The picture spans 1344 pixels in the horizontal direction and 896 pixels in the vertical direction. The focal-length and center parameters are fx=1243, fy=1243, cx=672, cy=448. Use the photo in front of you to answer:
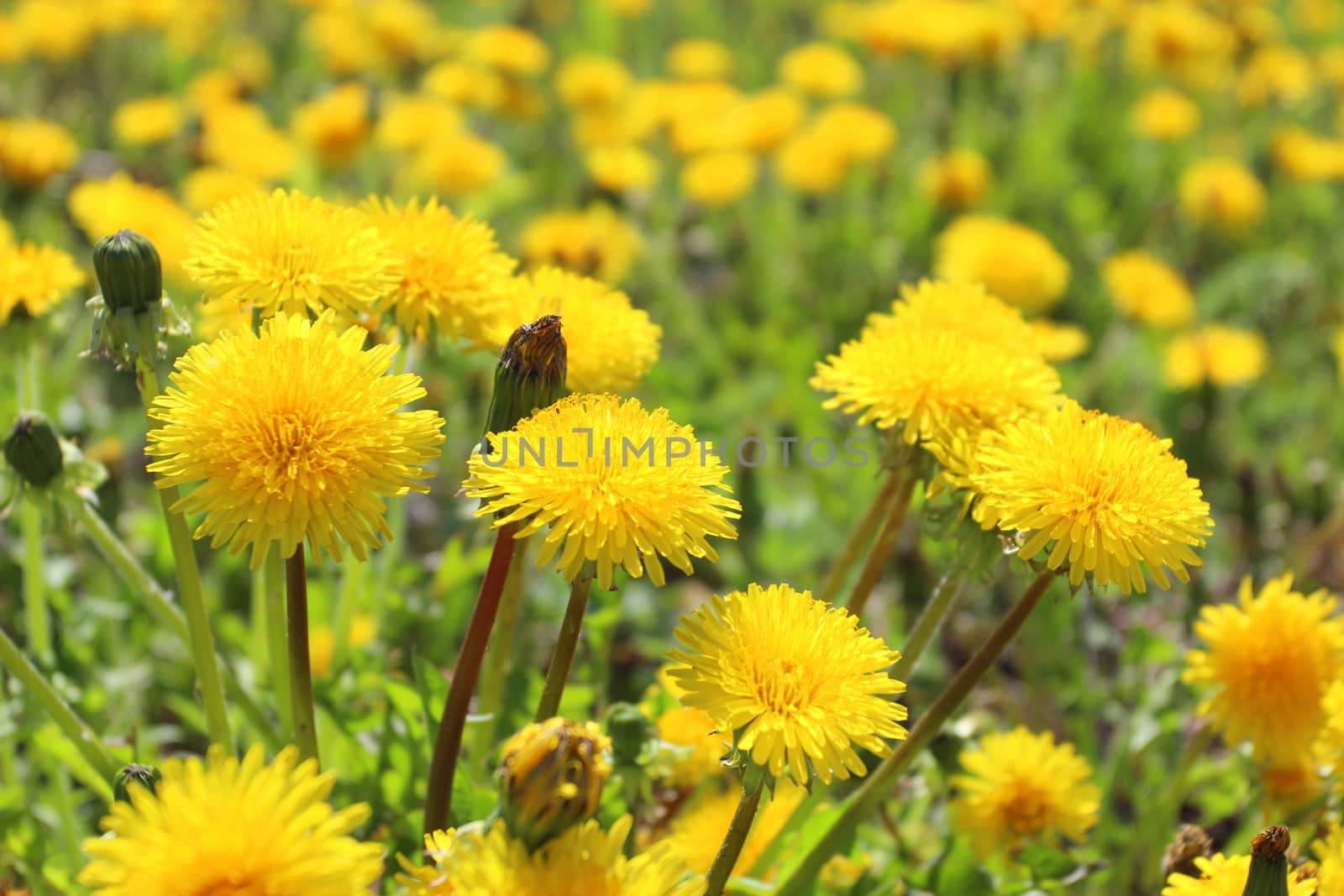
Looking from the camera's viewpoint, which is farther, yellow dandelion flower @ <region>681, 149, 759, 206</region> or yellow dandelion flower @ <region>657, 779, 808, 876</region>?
yellow dandelion flower @ <region>681, 149, 759, 206</region>

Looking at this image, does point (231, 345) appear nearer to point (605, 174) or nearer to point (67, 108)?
point (605, 174)

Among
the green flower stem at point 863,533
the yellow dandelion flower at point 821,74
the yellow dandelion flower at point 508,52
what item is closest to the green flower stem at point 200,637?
the green flower stem at point 863,533

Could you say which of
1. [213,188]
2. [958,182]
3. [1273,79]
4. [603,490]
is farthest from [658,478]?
[1273,79]

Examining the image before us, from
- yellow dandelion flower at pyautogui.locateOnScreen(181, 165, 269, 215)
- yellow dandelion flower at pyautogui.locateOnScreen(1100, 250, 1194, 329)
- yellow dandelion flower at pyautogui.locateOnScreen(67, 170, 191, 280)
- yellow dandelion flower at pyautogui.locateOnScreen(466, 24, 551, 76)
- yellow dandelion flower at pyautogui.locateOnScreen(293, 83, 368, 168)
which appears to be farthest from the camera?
yellow dandelion flower at pyautogui.locateOnScreen(466, 24, 551, 76)

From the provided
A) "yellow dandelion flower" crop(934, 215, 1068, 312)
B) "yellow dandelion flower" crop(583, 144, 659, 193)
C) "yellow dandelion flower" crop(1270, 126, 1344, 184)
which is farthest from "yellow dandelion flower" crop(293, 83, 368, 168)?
"yellow dandelion flower" crop(1270, 126, 1344, 184)

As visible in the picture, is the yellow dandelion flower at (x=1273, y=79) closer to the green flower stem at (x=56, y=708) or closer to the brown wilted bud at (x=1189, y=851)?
the brown wilted bud at (x=1189, y=851)

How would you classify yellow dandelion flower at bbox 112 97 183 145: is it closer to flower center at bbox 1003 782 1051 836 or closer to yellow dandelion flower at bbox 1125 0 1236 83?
flower center at bbox 1003 782 1051 836

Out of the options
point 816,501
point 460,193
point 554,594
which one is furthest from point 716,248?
point 554,594
